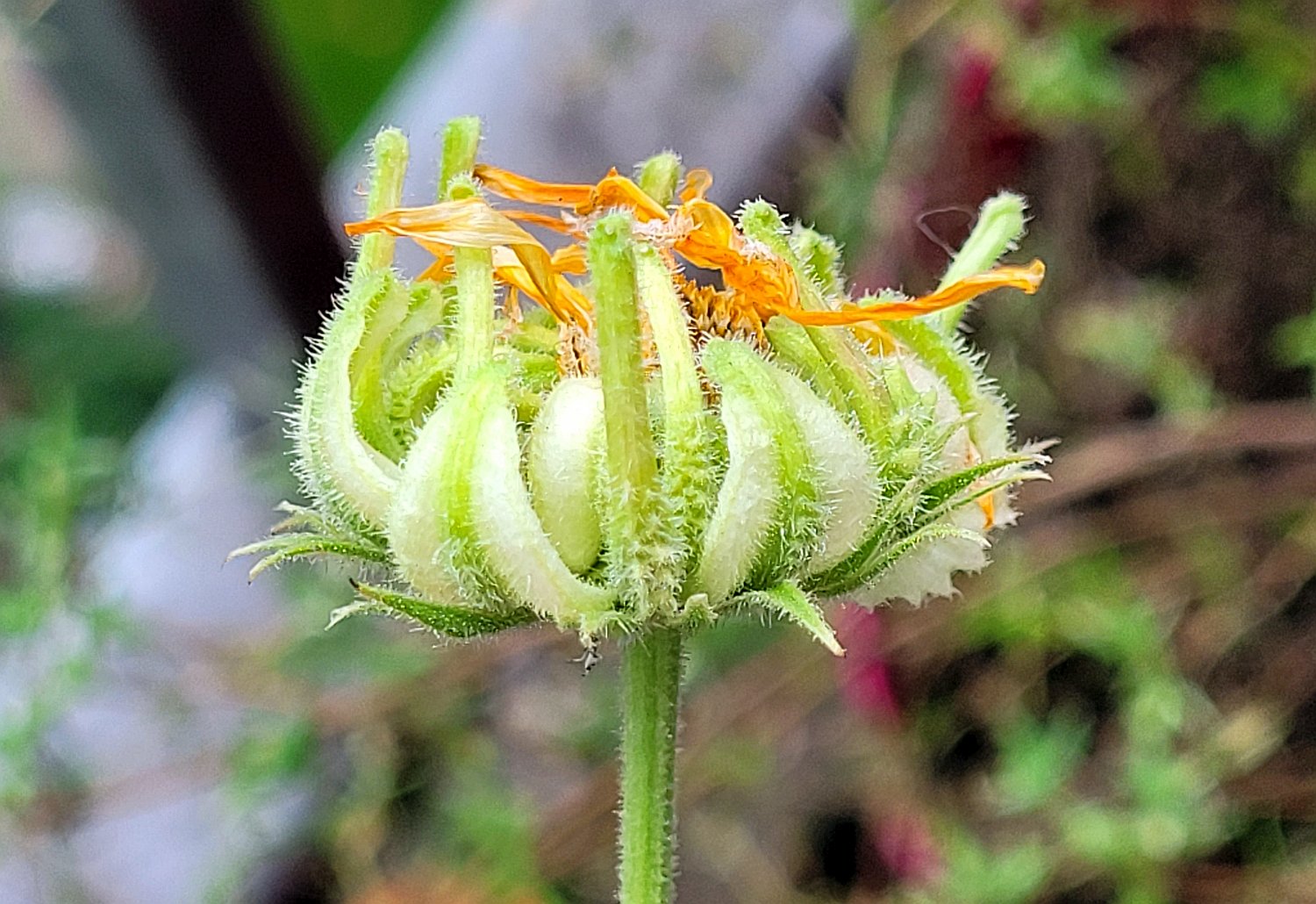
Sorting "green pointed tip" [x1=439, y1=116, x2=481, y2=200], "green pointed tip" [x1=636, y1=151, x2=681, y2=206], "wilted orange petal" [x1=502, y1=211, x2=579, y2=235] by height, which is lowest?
"wilted orange petal" [x1=502, y1=211, x2=579, y2=235]

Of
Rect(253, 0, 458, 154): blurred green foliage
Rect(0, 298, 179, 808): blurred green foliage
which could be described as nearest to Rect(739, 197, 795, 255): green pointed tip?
Rect(0, 298, 179, 808): blurred green foliage

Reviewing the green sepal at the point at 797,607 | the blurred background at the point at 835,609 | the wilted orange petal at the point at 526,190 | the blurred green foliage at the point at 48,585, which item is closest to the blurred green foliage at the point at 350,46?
the blurred background at the point at 835,609

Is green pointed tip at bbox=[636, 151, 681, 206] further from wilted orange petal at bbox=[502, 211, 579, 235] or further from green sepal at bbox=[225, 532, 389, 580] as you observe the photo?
green sepal at bbox=[225, 532, 389, 580]

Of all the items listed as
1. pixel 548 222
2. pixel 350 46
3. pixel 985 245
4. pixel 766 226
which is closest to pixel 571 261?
pixel 548 222

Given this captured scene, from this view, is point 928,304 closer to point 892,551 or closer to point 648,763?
point 892,551

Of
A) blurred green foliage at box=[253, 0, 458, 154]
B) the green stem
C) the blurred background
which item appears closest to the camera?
the green stem

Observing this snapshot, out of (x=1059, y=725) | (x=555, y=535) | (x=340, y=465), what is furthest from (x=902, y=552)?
(x=1059, y=725)
